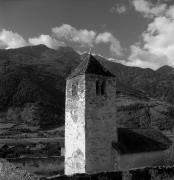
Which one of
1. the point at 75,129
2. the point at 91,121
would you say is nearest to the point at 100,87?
the point at 91,121

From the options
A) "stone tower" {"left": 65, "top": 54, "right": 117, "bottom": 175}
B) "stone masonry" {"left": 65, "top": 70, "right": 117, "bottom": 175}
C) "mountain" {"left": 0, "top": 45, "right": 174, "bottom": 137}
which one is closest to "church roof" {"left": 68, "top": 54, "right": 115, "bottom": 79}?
"stone tower" {"left": 65, "top": 54, "right": 117, "bottom": 175}

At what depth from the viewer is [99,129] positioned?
22328 mm

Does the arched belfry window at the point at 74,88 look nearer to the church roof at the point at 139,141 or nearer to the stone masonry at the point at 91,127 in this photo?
the stone masonry at the point at 91,127

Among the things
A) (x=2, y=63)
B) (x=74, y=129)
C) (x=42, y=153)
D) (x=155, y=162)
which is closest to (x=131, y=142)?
(x=155, y=162)

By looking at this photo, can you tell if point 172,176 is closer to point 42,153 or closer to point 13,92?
point 42,153

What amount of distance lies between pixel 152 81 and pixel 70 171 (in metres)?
143

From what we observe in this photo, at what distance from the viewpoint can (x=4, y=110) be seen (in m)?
103

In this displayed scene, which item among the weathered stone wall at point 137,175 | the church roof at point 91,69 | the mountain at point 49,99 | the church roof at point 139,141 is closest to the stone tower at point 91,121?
the church roof at point 91,69

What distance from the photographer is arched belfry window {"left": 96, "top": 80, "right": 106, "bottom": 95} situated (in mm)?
22859

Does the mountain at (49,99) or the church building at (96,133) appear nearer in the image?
the church building at (96,133)

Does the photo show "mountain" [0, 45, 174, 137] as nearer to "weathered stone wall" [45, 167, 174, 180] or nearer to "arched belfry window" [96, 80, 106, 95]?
"arched belfry window" [96, 80, 106, 95]

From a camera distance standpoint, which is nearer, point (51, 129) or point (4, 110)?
point (51, 129)

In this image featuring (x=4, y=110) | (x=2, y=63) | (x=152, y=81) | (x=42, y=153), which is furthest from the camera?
(x=152, y=81)

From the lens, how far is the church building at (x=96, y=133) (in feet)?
71.7
